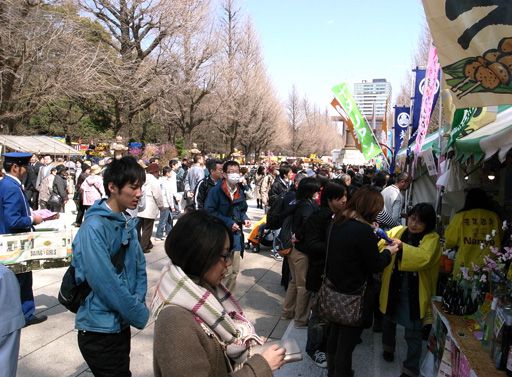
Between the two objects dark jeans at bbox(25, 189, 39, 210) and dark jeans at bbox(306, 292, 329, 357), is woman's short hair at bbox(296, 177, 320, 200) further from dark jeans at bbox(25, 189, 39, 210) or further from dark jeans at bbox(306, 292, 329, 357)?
dark jeans at bbox(25, 189, 39, 210)

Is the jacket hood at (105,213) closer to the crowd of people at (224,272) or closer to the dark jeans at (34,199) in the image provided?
the crowd of people at (224,272)

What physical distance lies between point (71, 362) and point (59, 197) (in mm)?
8344

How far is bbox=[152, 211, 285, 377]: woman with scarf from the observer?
1365 millimetres

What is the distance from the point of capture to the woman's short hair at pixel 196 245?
1.53m

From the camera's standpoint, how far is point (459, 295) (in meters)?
3.20

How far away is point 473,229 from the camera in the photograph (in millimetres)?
3908

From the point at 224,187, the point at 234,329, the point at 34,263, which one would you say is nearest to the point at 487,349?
the point at 234,329

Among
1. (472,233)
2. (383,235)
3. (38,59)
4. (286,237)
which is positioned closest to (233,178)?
(286,237)

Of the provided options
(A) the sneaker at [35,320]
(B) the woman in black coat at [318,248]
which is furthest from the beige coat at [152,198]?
(B) the woman in black coat at [318,248]

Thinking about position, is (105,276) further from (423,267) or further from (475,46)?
(423,267)

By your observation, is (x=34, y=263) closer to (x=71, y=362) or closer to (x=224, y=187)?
(x=71, y=362)

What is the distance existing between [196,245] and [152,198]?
21.8 ft

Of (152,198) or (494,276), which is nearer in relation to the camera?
(494,276)

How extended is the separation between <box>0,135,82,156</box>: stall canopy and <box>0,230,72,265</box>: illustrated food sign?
12.7 m
